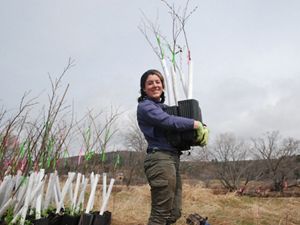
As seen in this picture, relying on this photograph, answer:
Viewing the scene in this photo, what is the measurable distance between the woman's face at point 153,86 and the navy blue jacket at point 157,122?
0.05m

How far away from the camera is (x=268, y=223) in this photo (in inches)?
180

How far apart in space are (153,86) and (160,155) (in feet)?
1.50

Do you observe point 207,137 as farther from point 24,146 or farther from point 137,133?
point 137,133

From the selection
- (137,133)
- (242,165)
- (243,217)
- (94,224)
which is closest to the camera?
(94,224)

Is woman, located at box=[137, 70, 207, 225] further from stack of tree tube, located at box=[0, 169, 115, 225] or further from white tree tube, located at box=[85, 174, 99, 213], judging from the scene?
white tree tube, located at box=[85, 174, 99, 213]

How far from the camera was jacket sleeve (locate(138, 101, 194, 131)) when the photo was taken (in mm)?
1663

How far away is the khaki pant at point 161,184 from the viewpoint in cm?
163

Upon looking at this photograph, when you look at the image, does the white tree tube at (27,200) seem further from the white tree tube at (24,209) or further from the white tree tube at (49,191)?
the white tree tube at (49,191)

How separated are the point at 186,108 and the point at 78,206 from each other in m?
1.69

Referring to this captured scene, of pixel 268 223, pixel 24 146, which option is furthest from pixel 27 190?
pixel 268 223

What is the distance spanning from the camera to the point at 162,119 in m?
1.68

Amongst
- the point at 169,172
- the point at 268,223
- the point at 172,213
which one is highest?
the point at 169,172

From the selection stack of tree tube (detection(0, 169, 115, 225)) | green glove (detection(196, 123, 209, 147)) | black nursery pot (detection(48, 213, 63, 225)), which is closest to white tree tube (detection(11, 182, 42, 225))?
stack of tree tube (detection(0, 169, 115, 225))

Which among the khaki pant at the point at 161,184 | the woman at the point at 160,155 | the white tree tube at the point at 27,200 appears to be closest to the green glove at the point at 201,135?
the woman at the point at 160,155
